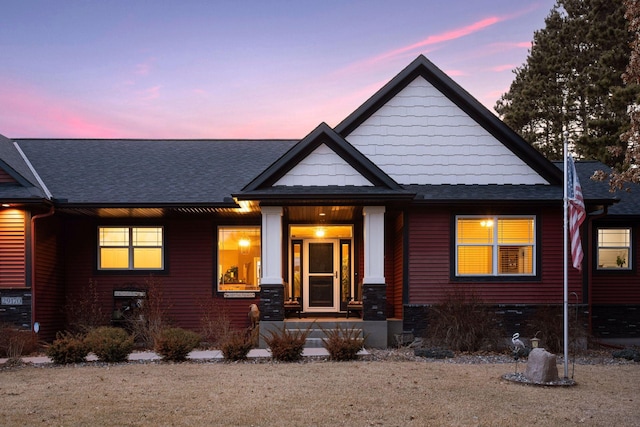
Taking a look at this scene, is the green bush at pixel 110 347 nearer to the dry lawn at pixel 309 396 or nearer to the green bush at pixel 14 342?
the dry lawn at pixel 309 396

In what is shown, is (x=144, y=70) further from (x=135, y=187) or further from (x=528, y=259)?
(x=528, y=259)

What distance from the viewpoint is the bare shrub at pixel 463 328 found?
1398cm

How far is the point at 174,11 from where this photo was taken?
18.7 meters

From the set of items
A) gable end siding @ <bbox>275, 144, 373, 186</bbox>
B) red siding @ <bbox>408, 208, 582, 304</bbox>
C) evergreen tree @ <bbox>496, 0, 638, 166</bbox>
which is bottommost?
red siding @ <bbox>408, 208, 582, 304</bbox>

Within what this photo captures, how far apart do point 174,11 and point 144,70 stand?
2756mm


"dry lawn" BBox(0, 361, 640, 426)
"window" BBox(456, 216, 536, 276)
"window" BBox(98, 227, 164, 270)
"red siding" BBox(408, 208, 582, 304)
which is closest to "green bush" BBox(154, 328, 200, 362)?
"dry lawn" BBox(0, 361, 640, 426)

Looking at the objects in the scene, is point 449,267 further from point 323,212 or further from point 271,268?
point 271,268

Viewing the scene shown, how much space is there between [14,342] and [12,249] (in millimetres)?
2792

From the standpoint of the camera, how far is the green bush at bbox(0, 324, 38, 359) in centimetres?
1355

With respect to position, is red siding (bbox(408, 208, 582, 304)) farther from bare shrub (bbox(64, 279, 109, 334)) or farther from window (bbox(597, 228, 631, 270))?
bare shrub (bbox(64, 279, 109, 334))

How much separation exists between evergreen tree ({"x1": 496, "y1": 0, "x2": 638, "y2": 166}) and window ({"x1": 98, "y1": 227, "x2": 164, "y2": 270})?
19.5 metres

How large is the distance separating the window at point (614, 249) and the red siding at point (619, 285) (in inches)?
6.9

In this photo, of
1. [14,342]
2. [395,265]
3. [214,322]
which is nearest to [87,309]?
[214,322]

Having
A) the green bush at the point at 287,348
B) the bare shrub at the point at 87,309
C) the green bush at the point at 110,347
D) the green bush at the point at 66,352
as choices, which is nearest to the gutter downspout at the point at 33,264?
the bare shrub at the point at 87,309
